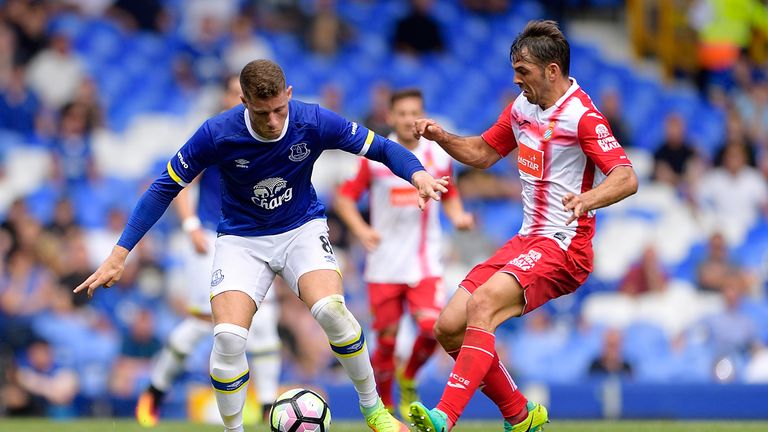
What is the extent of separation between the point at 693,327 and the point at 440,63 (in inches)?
243

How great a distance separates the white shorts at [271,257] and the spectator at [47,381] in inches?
240

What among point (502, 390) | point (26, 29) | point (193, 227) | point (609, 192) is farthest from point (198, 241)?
point (26, 29)

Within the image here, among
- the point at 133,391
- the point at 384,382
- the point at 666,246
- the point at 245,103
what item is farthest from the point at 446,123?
the point at 245,103

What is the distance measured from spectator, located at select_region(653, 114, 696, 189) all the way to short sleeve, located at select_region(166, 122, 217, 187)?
33.7ft

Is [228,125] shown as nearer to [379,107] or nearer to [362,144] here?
[362,144]

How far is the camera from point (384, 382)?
9953 millimetres

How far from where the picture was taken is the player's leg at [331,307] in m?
7.32

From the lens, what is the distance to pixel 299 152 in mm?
7477

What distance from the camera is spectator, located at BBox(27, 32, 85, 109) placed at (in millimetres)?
17000

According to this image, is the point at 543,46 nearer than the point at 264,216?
Yes

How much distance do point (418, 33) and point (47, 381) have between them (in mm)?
8327

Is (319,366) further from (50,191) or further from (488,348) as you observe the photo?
(488,348)

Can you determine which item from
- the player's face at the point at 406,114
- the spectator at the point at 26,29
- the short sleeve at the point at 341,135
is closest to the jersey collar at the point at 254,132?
the short sleeve at the point at 341,135

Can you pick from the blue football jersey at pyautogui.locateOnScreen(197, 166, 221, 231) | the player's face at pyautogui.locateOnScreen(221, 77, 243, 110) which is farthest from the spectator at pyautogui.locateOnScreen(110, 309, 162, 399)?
the player's face at pyautogui.locateOnScreen(221, 77, 243, 110)
